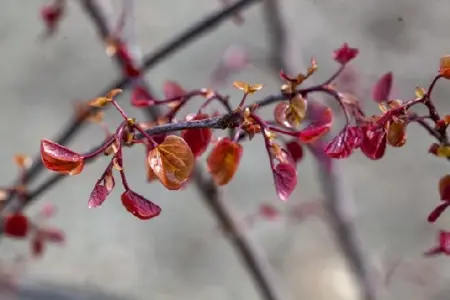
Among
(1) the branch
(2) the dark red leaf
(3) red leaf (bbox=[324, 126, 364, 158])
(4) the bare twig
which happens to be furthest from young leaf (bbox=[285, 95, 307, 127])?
(4) the bare twig

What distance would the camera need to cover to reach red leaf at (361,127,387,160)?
12.5 inches

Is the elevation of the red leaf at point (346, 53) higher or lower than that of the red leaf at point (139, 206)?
higher

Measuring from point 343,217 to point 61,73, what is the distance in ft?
4.49

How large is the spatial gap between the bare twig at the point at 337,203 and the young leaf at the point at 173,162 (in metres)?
0.62

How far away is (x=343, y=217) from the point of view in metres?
0.94

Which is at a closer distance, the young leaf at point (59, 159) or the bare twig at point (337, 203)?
the young leaf at point (59, 159)

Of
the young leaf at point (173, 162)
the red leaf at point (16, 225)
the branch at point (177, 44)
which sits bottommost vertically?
the young leaf at point (173, 162)

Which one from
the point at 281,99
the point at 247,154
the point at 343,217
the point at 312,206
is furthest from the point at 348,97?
the point at 247,154

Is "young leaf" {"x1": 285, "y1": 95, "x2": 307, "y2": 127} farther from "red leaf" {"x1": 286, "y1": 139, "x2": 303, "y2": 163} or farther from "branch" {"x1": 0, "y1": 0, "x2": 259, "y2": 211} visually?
"branch" {"x1": 0, "y1": 0, "x2": 259, "y2": 211}

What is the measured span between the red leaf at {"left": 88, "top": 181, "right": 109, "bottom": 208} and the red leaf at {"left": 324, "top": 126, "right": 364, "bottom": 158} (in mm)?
109

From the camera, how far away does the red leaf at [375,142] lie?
0.32m

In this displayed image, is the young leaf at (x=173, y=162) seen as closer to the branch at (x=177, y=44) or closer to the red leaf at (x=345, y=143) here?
the red leaf at (x=345, y=143)

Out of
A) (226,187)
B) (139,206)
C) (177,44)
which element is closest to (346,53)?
(139,206)

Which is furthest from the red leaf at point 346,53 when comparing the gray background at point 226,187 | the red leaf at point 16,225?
the gray background at point 226,187
